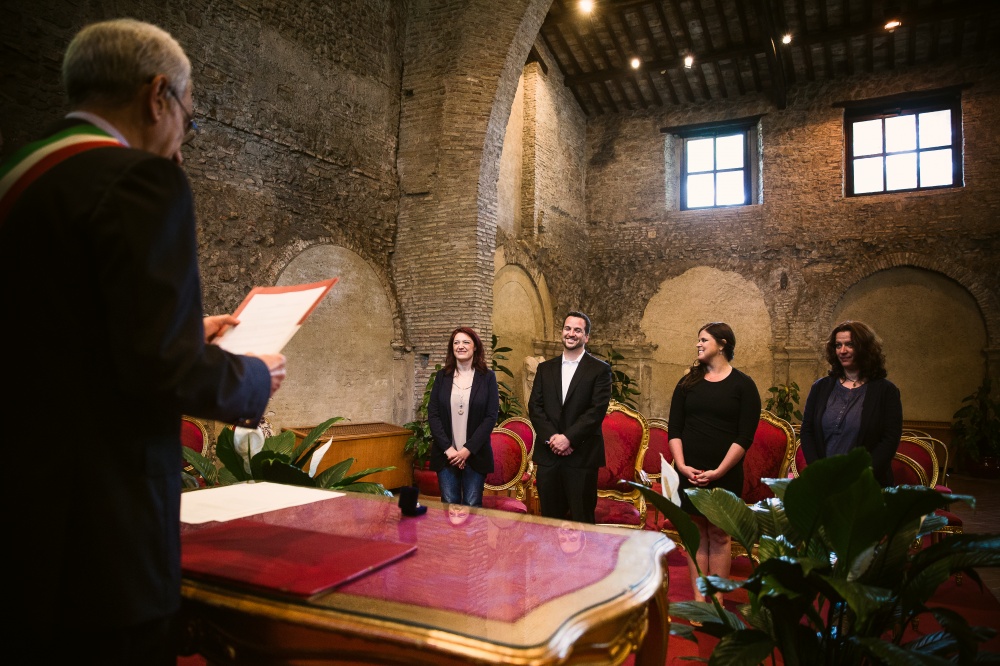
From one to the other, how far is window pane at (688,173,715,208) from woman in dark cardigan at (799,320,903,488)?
9.18m

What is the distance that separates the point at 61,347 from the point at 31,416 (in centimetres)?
11

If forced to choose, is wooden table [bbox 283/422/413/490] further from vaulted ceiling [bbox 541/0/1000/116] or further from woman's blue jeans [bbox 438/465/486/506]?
vaulted ceiling [bbox 541/0/1000/116]

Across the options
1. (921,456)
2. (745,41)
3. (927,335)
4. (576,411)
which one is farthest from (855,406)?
(745,41)

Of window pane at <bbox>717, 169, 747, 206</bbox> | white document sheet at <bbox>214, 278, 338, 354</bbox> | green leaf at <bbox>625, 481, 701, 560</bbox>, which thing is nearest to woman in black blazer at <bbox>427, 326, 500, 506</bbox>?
green leaf at <bbox>625, 481, 701, 560</bbox>

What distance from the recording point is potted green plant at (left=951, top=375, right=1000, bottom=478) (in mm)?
9234

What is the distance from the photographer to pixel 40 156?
1038mm

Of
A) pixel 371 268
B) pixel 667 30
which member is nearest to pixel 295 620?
pixel 371 268

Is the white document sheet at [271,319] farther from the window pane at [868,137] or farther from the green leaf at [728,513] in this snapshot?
the window pane at [868,137]

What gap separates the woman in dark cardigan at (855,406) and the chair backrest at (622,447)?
1.18 m

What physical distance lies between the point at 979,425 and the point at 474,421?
8.94 meters

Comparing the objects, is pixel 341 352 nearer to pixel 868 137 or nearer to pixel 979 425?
pixel 979 425

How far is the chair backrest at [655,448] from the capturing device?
4625 mm

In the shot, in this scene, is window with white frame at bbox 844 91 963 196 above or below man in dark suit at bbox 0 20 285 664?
above

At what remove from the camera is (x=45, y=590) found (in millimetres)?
942
